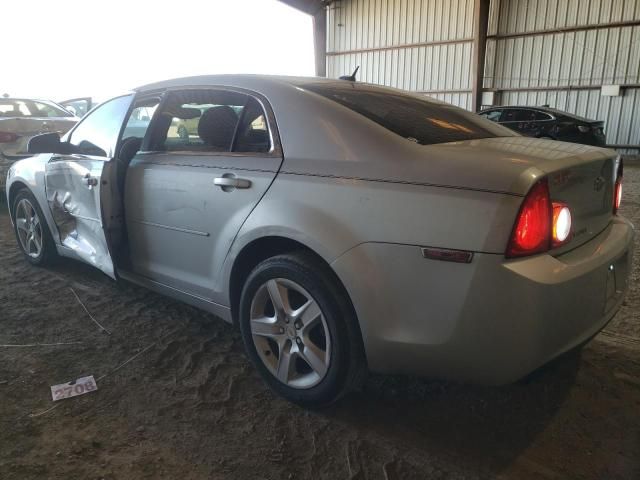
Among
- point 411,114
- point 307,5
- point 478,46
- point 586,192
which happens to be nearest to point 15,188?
point 411,114

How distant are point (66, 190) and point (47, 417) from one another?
5.74 feet

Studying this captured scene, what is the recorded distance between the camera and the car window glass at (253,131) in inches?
91.0

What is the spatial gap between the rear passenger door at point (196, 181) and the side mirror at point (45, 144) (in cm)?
93

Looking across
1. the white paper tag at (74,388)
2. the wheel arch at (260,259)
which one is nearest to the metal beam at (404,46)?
the wheel arch at (260,259)

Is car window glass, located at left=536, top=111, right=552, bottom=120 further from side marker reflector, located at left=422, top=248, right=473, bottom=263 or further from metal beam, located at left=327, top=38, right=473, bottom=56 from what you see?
side marker reflector, located at left=422, top=248, right=473, bottom=263

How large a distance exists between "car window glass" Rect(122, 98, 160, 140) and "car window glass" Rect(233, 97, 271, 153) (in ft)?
2.55

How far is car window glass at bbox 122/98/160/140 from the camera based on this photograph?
9.76 feet

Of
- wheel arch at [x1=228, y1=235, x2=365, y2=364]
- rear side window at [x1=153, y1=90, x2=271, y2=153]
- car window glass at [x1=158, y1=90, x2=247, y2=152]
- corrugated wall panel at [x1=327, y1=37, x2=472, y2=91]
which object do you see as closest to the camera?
wheel arch at [x1=228, y1=235, x2=365, y2=364]

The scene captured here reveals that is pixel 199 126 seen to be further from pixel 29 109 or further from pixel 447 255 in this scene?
pixel 29 109

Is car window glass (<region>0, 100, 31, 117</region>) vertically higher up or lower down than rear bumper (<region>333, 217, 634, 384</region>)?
higher up

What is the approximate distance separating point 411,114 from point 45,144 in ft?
8.44

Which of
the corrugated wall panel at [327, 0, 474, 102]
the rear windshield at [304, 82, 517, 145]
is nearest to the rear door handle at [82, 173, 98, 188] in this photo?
the rear windshield at [304, 82, 517, 145]

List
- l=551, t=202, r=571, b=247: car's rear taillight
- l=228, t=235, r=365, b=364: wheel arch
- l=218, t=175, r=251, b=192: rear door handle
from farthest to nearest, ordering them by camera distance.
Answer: l=218, t=175, r=251, b=192: rear door handle < l=228, t=235, r=365, b=364: wheel arch < l=551, t=202, r=571, b=247: car's rear taillight

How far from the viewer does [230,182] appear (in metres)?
2.29
